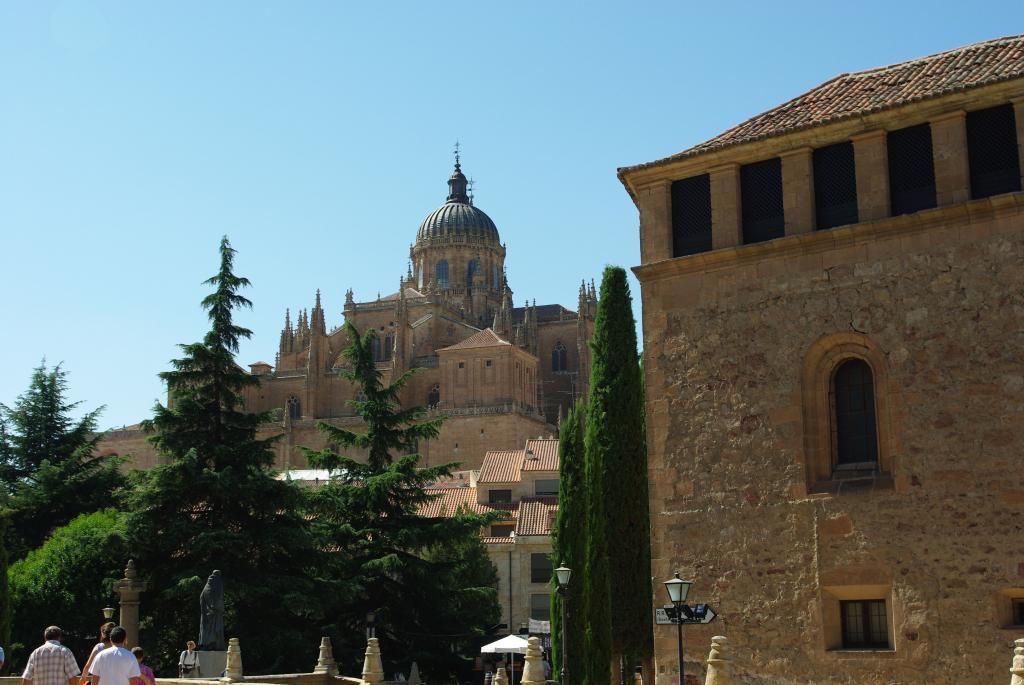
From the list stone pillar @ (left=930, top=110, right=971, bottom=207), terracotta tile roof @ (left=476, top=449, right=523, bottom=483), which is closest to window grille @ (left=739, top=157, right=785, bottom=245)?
stone pillar @ (left=930, top=110, right=971, bottom=207)

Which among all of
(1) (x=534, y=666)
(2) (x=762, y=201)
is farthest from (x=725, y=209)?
(1) (x=534, y=666)

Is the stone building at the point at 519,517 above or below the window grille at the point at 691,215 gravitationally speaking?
below

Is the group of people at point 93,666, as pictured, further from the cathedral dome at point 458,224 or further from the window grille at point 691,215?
the cathedral dome at point 458,224

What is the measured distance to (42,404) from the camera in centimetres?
3838

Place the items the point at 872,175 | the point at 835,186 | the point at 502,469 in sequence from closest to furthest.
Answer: the point at 872,175 → the point at 835,186 → the point at 502,469

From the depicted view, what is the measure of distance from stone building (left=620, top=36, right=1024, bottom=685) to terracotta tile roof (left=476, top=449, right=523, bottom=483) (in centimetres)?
3397

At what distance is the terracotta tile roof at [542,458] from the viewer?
4894cm

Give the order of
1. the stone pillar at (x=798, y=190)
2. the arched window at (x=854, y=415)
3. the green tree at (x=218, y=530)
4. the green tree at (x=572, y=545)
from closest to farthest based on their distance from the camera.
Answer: the arched window at (x=854, y=415)
the stone pillar at (x=798, y=190)
the green tree at (x=572, y=545)
the green tree at (x=218, y=530)

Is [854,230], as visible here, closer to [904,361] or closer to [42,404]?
[904,361]

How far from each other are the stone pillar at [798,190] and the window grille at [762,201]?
112mm

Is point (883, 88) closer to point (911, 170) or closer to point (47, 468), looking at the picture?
point (911, 170)

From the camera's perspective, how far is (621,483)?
811 inches

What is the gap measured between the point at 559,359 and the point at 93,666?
244 ft

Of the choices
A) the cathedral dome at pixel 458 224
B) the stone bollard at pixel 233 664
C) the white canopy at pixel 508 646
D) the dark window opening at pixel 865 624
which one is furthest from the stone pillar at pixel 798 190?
the cathedral dome at pixel 458 224
